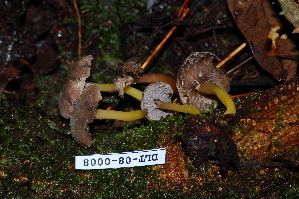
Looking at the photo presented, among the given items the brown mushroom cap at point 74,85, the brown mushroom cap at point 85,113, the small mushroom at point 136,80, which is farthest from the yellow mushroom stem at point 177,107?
the brown mushroom cap at point 74,85

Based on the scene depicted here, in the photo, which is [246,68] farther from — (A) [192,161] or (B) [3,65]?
(B) [3,65]

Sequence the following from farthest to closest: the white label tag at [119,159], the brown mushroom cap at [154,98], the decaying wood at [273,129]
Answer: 1. the brown mushroom cap at [154,98]
2. the white label tag at [119,159]
3. the decaying wood at [273,129]

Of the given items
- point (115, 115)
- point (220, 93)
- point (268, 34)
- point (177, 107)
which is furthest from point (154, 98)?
point (268, 34)

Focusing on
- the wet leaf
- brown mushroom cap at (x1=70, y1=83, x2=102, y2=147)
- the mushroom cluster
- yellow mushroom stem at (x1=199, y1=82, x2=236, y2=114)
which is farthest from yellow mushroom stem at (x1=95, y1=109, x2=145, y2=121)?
the wet leaf

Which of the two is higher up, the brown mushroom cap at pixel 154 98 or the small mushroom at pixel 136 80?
the small mushroom at pixel 136 80

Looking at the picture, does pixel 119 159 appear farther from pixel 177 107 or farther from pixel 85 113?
pixel 177 107

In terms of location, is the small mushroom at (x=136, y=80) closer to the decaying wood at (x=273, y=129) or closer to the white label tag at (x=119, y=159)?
the white label tag at (x=119, y=159)

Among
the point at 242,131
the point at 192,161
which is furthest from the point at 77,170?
the point at 242,131
